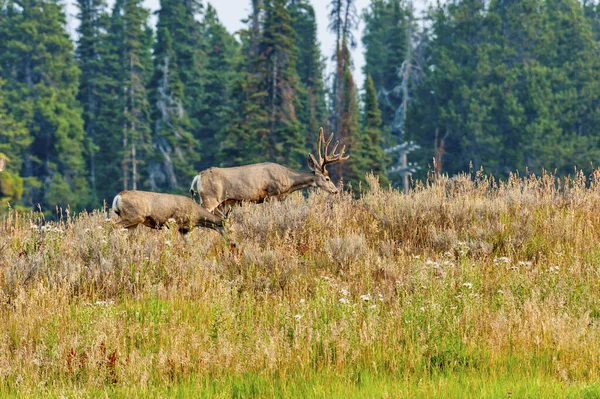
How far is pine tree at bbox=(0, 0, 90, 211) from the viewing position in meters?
50.8

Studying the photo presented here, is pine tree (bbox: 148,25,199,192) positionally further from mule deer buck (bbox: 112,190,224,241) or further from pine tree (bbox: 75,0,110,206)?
mule deer buck (bbox: 112,190,224,241)

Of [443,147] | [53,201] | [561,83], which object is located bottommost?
[53,201]

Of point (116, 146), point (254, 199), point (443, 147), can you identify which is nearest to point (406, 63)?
point (443, 147)

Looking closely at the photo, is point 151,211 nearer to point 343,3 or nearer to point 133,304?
point 133,304

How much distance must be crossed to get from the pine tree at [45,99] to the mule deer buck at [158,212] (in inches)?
1549

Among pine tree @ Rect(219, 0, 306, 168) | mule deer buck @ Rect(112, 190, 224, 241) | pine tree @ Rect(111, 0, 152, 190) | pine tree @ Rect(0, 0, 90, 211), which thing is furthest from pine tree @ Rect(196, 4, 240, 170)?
mule deer buck @ Rect(112, 190, 224, 241)

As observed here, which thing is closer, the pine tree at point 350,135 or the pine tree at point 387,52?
the pine tree at point 350,135

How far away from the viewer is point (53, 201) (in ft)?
158

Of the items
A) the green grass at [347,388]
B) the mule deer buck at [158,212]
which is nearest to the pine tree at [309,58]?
the mule deer buck at [158,212]

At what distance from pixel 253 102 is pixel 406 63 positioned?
20.8 meters

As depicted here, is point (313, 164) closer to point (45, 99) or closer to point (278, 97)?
point (278, 97)

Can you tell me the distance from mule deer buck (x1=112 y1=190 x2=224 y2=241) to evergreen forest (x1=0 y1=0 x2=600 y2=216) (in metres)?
30.3

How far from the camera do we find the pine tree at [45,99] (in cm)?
5081

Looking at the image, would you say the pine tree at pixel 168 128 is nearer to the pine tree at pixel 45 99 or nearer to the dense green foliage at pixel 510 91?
the pine tree at pixel 45 99
